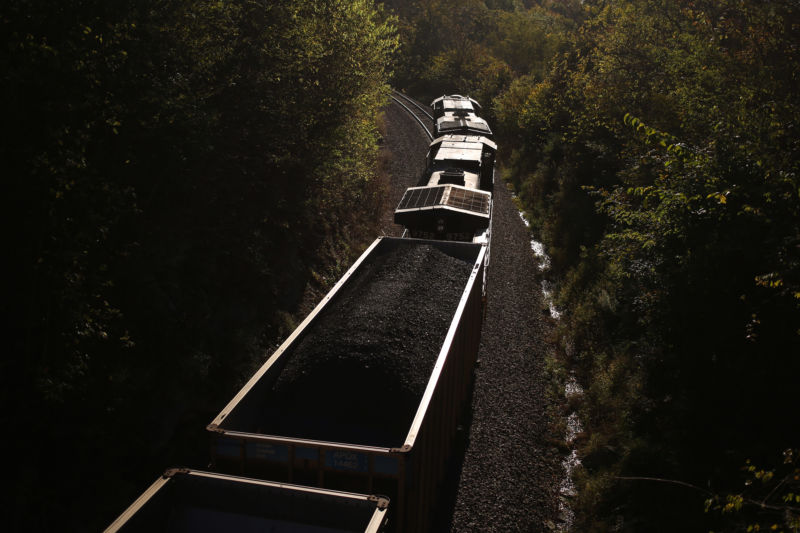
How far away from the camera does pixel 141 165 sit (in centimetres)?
823

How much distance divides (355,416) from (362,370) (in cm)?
68

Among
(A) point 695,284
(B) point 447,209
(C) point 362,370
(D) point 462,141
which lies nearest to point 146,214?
(C) point 362,370

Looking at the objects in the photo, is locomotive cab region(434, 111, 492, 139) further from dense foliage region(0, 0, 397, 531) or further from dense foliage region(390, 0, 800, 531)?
dense foliage region(0, 0, 397, 531)

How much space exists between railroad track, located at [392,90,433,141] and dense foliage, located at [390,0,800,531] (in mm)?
13830

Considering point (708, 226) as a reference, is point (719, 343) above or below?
below

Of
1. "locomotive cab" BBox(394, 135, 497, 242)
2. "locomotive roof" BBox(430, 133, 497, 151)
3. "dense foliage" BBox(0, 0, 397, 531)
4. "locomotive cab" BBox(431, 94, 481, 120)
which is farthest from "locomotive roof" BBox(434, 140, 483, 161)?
"locomotive cab" BBox(431, 94, 481, 120)

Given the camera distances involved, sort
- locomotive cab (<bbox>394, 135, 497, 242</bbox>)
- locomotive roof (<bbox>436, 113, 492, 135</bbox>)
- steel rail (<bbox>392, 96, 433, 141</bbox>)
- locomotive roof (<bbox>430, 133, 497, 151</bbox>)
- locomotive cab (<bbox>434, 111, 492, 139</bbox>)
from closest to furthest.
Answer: locomotive cab (<bbox>394, 135, 497, 242</bbox>) < locomotive roof (<bbox>430, 133, 497, 151</bbox>) < locomotive cab (<bbox>434, 111, 492, 139</bbox>) < locomotive roof (<bbox>436, 113, 492, 135</bbox>) < steel rail (<bbox>392, 96, 433, 141</bbox>)

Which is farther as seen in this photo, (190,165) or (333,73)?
(333,73)

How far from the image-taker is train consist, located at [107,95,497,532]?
5.04 meters

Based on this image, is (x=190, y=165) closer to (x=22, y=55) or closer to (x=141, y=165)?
(x=141, y=165)

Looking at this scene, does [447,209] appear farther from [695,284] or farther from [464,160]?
[695,284]

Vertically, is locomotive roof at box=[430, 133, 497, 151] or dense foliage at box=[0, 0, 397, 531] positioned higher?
locomotive roof at box=[430, 133, 497, 151]

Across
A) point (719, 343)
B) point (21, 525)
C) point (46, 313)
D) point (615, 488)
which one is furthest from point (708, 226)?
point (21, 525)

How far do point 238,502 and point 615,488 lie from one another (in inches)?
257
